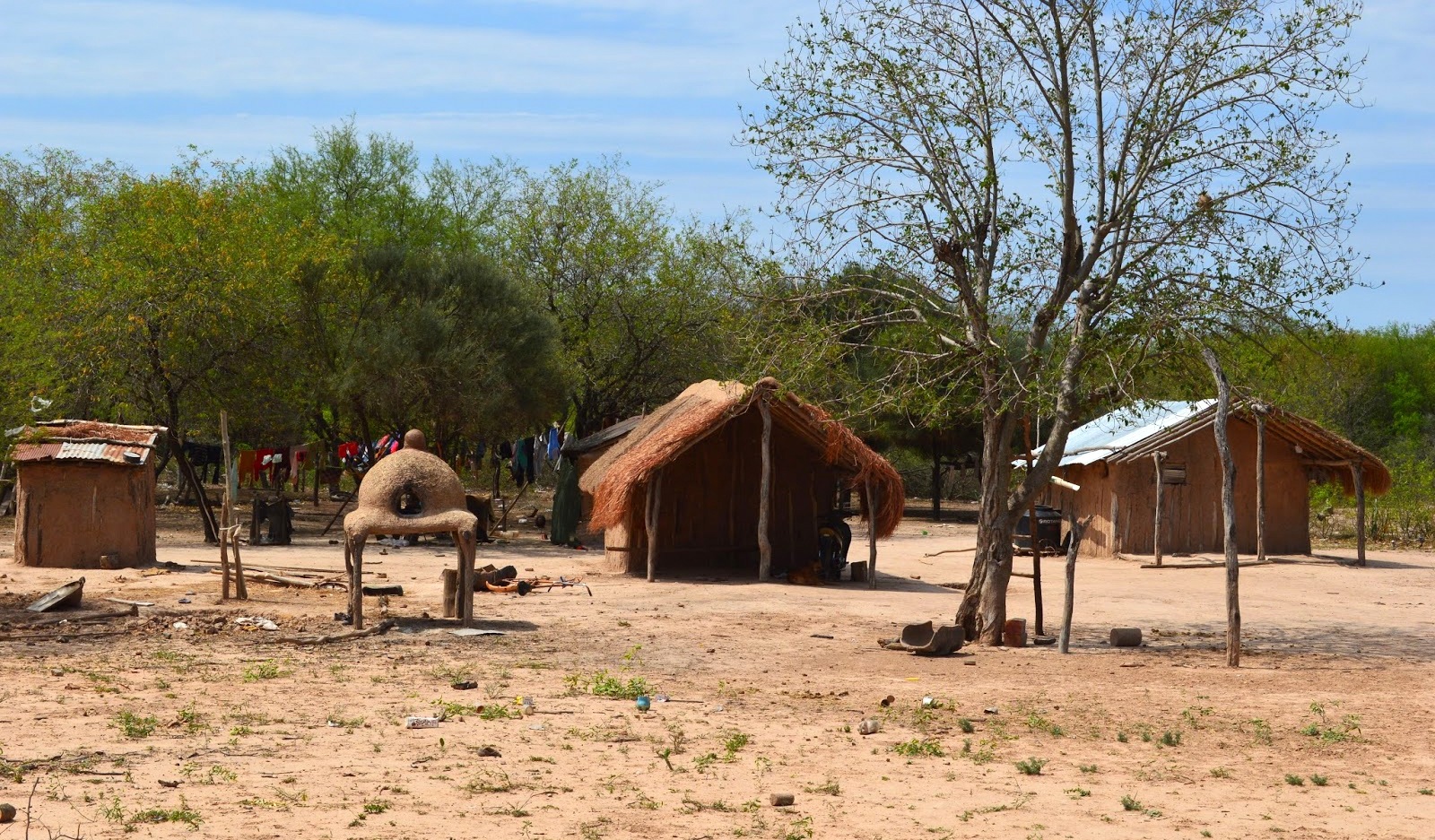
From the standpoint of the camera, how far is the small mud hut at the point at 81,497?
18641 millimetres

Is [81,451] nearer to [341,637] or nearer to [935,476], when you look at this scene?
[341,637]

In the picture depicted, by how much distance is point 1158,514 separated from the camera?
24.2 metres

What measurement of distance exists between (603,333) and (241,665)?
22.5 m

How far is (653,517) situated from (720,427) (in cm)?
154

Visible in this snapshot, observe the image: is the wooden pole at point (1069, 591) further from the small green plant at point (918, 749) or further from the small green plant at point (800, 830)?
the small green plant at point (800, 830)

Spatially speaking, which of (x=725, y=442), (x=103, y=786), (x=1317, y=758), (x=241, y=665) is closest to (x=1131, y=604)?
(x=725, y=442)

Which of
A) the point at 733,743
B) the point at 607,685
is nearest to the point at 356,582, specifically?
the point at 607,685

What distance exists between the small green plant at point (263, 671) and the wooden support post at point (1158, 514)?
657 inches

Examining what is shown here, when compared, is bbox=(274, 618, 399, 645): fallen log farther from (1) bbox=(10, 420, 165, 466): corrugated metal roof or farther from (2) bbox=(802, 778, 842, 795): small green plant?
(1) bbox=(10, 420, 165, 466): corrugated metal roof

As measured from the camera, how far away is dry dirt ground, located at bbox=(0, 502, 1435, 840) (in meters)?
7.02

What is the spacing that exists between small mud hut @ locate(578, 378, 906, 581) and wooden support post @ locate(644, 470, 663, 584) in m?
0.02

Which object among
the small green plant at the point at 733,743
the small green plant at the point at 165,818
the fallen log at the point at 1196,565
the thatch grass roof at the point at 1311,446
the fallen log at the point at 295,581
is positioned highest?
the thatch grass roof at the point at 1311,446

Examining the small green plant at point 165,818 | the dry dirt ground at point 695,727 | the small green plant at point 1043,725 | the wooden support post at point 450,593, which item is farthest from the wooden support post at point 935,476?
the small green plant at point 165,818

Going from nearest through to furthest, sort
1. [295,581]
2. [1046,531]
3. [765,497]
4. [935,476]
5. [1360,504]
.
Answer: [295,581] → [765,497] → [1360,504] → [1046,531] → [935,476]
